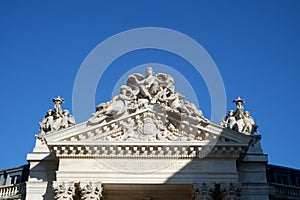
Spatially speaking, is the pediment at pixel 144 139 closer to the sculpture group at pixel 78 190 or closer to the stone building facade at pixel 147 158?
the stone building facade at pixel 147 158

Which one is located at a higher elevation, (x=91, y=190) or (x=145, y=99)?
(x=145, y=99)

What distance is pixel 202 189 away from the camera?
31328 millimetres

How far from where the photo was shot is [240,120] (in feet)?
120

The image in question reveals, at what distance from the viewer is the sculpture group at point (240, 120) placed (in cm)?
3591

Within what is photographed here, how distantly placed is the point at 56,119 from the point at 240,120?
50.1 ft

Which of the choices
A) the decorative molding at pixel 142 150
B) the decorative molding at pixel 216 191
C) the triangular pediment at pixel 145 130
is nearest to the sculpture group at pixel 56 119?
the triangular pediment at pixel 145 130

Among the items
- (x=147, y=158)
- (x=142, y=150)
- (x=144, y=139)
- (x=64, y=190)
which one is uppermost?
(x=144, y=139)

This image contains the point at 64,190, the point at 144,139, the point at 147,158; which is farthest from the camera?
the point at 144,139

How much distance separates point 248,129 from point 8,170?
2136 centimetres

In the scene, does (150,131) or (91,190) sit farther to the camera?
(150,131)

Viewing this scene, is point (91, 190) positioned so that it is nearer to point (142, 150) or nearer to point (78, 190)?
point (78, 190)

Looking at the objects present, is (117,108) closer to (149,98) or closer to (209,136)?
(149,98)

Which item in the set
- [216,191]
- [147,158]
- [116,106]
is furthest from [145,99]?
[216,191]

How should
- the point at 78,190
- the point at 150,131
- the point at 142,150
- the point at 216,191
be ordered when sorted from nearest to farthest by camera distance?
the point at 216,191
the point at 78,190
the point at 142,150
the point at 150,131
